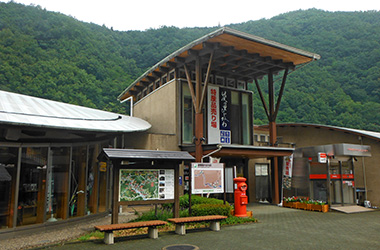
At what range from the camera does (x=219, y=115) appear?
19.1 meters

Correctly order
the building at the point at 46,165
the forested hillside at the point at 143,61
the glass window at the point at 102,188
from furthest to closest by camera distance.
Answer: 1. the forested hillside at the point at 143,61
2. the glass window at the point at 102,188
3. the building at the point at 46,165

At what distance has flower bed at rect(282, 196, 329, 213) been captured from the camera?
15.2m

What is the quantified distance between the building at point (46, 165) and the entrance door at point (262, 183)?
10.4m

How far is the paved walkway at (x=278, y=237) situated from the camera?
8.05 meters

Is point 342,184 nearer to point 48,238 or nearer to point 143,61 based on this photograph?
point 48,238

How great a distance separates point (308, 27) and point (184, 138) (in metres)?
50.6

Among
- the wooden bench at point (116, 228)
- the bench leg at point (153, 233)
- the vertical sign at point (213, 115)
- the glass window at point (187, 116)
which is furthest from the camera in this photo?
the vertical sign at point (213, 115)

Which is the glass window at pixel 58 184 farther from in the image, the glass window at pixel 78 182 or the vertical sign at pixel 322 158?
the vertical sign at pixel 322 158

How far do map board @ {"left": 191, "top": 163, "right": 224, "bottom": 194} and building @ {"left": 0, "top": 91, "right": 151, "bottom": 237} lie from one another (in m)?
2.93

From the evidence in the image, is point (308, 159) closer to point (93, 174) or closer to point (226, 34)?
point (226, 34)

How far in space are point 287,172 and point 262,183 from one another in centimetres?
279

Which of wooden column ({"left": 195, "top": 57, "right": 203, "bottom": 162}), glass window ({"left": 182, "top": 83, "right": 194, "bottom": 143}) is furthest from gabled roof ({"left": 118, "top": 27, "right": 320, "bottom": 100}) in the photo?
glass window ({"left": 182, "top": 83, "right": 194, "bottom": 143})

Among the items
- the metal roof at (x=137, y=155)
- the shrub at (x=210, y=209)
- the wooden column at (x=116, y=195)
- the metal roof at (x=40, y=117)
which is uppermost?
the metal roof at (x=40, y=117)

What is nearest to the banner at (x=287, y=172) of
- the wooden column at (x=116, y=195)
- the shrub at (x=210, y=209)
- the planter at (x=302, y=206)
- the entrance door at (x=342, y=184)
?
the planter at (x=302, y=206)
